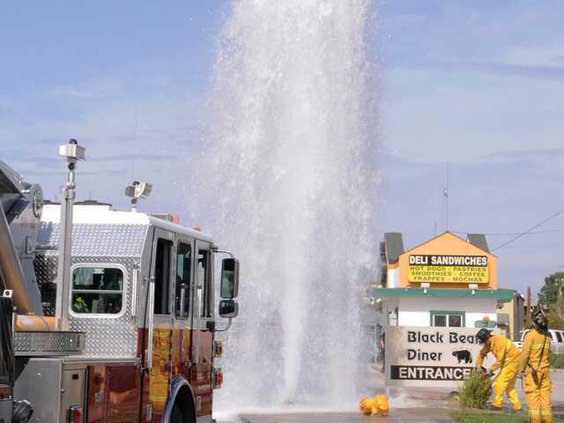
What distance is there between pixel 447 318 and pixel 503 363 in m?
26.7

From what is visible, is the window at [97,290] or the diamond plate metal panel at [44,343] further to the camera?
the window at [97,290]

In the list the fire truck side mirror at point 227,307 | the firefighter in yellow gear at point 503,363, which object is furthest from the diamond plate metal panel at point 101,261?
the firefighter in yellow gear at point 503,363

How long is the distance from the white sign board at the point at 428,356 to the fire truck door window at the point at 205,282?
33.9 feet

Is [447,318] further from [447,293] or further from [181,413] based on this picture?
[181,413]

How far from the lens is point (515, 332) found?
6800 cm

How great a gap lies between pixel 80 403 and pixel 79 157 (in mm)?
A: 1918

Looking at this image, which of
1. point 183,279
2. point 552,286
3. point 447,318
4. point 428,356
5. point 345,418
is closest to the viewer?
point 183,279

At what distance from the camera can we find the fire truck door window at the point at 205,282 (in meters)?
10.3

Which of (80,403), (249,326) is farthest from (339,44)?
(80,403)

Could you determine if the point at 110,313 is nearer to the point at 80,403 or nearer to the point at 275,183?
the point at 80,403

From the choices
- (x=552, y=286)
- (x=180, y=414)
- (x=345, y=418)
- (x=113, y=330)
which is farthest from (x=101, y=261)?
(x=552, y=286)

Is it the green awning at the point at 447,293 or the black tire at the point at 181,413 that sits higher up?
the green awning at the point at 447,293

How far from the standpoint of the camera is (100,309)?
8438 mm

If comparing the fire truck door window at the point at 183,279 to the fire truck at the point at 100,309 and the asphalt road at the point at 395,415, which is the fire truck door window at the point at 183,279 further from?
the asphalt road at the point at 395,415
